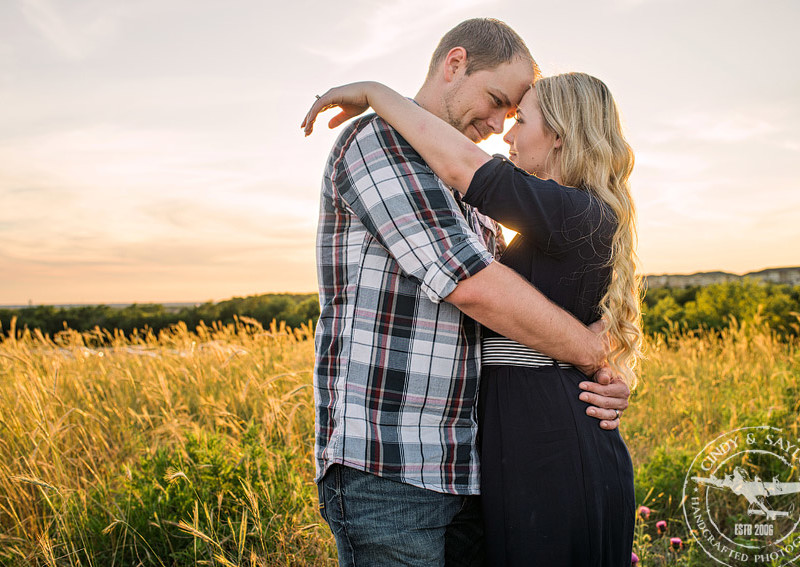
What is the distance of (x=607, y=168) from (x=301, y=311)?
13027 mm

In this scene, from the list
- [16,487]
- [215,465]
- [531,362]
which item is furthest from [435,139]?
[16,487]

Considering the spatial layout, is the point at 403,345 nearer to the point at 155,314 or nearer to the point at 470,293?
the point at 470,293

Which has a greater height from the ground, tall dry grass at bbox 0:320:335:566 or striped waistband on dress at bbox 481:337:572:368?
striped waistband on dress at bbox 481:337:572:368

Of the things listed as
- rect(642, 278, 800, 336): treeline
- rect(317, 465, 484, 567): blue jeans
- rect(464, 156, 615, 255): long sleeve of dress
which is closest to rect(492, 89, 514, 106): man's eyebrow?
rect(464, 156, 615, 255): long sleeve of dress

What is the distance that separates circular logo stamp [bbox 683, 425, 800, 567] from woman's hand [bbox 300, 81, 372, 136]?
310cm

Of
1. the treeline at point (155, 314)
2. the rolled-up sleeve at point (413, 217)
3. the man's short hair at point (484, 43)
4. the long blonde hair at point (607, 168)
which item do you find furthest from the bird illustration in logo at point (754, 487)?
the treeline at point (155, 314)

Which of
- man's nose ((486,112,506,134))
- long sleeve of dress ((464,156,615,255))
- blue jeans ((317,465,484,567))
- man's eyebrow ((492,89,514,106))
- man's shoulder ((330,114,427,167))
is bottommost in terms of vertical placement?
blue jeans ((317,465,484,567))

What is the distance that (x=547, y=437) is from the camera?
1775 mm

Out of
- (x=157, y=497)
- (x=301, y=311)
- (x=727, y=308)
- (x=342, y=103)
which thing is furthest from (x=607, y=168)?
(x=301, y=311)

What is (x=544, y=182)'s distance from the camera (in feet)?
5.85

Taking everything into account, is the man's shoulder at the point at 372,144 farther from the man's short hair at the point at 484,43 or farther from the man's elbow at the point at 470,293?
the man's short hair at the point at 484,43

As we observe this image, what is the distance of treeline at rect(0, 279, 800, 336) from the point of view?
1106 centimetres

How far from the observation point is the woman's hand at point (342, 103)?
2023 millimetres

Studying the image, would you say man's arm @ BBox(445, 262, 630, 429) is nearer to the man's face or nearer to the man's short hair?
the man's face
